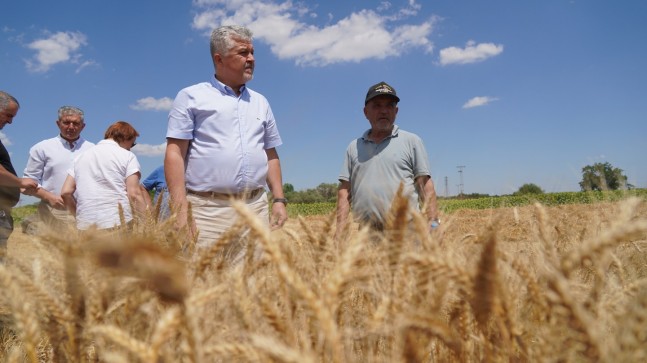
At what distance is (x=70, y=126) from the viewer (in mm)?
4895

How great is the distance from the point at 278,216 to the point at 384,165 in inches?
44.2

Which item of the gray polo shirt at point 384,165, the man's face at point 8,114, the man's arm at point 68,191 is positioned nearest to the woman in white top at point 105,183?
the man's arm at point 68,191

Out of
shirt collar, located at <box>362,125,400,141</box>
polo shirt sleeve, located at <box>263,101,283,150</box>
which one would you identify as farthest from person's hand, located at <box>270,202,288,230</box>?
shirt collar, located at <box>362,125,400,141</box>

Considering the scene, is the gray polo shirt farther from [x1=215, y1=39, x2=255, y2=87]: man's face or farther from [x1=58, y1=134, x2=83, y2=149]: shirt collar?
[x1=58, y1=134, x2=83, y2=149]: shirt collar

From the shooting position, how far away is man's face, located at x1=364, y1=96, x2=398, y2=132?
4.14 m

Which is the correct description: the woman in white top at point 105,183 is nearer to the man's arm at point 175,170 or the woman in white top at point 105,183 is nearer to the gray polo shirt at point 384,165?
the man's arm at point 175,170

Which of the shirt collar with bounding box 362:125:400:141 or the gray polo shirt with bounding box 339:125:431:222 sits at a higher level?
the shirt collar with bounding box 362:125:400:141

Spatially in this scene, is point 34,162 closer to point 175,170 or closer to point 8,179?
point 8,179

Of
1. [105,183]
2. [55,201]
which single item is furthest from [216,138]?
[55,201]

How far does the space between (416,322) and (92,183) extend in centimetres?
368

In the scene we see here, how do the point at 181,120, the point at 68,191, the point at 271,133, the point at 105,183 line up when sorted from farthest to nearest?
the point at 68,191 < the point at 105,183 < the point at 271,133 < the point at 181,120

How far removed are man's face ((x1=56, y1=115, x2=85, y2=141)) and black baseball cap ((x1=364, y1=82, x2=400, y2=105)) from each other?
3.13 m

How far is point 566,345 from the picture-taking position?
80cm

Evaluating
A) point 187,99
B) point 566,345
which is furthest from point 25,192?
point 566,345
